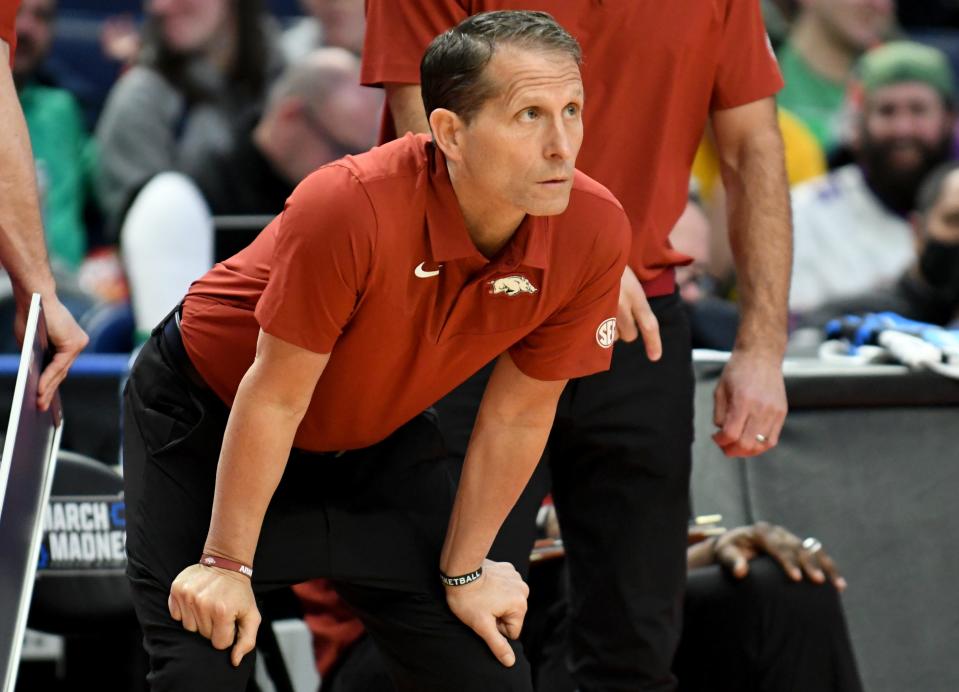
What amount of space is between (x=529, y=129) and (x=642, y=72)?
0.63m

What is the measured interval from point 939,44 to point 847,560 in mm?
4011

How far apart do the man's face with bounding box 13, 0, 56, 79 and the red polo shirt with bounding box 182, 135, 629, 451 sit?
143 inches

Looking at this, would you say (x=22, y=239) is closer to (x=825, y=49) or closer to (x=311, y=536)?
(x=311, y=536)

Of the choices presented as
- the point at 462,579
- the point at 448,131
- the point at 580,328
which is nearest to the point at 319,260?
the point at 448,131

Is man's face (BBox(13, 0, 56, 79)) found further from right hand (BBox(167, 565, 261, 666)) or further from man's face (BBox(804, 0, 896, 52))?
right hand (BBox(167, 565, 261, 666))

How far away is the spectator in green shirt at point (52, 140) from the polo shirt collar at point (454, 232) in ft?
11.9

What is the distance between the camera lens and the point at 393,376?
2164 millimetres

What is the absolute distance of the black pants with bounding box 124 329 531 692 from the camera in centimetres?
217

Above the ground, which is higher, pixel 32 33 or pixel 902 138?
pixel 32 33

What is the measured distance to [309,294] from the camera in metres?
2.00

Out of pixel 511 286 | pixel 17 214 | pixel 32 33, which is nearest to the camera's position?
pixel 511 286

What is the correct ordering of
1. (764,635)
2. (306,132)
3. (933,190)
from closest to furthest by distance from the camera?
(764,635), (933,190), (306,132)

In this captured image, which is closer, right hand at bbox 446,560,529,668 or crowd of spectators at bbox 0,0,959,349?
right hand at bbox 446,560,529,668

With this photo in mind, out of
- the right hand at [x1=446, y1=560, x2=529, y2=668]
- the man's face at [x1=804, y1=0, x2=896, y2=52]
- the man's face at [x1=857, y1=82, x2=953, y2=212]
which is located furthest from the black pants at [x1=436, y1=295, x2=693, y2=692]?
the man's face at [x1=804, y1=0, x2=896, y2=52]
